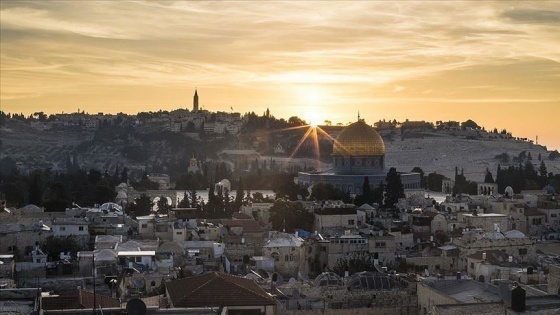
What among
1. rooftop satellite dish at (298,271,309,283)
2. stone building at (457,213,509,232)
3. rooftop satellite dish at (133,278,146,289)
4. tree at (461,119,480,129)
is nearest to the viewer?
rooftop satellite dish at (133,278,146,289)

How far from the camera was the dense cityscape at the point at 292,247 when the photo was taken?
14773mm

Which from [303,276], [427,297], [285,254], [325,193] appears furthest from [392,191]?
[427,297]

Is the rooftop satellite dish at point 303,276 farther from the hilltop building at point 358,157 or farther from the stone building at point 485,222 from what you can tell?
the hilltop building at point 358,157

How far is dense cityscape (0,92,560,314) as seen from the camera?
14773mm

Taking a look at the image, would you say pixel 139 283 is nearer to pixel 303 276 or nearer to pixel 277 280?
pixel 277 280

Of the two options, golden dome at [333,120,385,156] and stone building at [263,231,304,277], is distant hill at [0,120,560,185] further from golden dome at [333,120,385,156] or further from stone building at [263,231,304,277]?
stone building at [263,231,304,277]

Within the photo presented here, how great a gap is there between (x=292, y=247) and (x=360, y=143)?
2428 centimetres

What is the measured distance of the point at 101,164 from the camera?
9431 cm

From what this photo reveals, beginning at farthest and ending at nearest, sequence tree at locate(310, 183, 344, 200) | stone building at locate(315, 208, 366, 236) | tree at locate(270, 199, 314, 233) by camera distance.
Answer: tree at locate(310, 183, 344, 200)
tree at locate(270, 199, 314, 233)
stone building at locate(315, 208, 366, 236)

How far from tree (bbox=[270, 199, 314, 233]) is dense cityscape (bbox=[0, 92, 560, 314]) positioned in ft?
0.15

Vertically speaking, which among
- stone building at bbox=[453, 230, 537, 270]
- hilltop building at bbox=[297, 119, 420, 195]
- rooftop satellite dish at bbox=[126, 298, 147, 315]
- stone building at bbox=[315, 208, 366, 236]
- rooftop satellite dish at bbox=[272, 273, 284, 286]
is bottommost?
rooftop satellite dish at bbox=[272, 273, 284, 286]

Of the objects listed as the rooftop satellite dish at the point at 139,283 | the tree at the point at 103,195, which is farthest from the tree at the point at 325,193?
the rooftop satellite dish at the point at 139,283

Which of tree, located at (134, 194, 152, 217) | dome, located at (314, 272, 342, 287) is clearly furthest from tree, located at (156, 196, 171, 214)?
dome, located at (314, 272, 342, 287)

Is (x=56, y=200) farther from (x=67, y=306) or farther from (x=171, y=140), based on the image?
(x=171, y=140)
